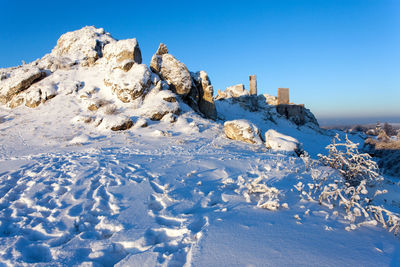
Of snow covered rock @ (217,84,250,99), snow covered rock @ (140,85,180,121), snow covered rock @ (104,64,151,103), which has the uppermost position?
snow covered rock @ (217,84,250,99)

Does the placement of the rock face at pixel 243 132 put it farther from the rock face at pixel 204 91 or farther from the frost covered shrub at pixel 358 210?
the rock face at pixel 204 91

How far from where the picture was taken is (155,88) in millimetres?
14273

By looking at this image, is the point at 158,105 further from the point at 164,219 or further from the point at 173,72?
the point at 164,219

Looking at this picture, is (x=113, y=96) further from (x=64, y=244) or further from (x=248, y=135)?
(x=64, y=244)

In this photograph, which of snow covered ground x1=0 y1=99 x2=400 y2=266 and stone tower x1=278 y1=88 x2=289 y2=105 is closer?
snow covered ground x1=0 y1=99 x2=400 y2=266

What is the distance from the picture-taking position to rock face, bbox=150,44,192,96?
52.2ft

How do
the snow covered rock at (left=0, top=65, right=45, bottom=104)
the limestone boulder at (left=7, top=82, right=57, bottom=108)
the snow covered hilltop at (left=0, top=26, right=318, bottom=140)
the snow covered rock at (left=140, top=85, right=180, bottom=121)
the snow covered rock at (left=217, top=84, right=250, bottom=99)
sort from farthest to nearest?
the snow covered rock at (left=217, top=84, right=250, bottom=99) → the snow covered rock at (left=0, top=65, right=45, bottom=104) → the limestone boulder at (left=7, top=82, right=57, bottom=108) → the snow covered hilltop at (left=0, top=26, right=318, bottom=140) → the snow covered rock at (left=140, top=85, right=180, bottom=121)

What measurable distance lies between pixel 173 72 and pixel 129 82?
3.88 metres

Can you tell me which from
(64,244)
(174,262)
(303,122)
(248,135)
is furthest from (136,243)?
(303,122)

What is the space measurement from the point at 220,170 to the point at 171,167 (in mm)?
1289

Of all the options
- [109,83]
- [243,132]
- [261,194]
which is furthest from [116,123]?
[261,194]

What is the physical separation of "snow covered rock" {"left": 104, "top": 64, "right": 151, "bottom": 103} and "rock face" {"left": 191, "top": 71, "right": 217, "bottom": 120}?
18.6 ft

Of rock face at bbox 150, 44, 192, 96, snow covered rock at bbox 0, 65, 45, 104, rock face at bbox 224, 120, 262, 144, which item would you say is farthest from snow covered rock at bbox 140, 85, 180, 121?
snow covered rock at bbox 0, 65, 45, 104

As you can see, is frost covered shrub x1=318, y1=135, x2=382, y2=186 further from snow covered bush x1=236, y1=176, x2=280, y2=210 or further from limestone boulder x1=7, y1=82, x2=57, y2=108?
limestone boulder x1=7, y1=82, x2=57, y2=108
